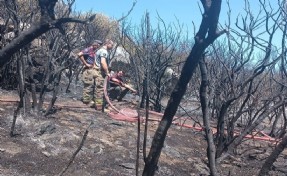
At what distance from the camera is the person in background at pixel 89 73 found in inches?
350

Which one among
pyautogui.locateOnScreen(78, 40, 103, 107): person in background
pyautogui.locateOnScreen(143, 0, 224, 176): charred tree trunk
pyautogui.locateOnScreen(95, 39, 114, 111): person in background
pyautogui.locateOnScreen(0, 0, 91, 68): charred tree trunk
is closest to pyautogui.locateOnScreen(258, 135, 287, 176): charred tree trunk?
pyautogui.locateOnScreen(143, 0, 224, 176): charred tree trunk

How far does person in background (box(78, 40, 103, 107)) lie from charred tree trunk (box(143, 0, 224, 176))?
6551 mm

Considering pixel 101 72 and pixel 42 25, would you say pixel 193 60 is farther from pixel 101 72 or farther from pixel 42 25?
pixel 101 72

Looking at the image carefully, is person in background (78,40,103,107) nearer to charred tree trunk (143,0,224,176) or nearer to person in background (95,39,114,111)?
person in background (95,39,114,111)

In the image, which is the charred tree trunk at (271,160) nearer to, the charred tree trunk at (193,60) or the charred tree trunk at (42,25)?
the charred tree trunk at (193,60)

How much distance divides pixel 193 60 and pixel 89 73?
6769 mm

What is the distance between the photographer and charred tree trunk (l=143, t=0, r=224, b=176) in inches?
86.1

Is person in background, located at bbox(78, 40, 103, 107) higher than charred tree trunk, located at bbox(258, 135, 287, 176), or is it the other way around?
person in background, located at bbox(78, 40, 103, 107)

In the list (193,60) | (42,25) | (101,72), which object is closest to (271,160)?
(193,60)

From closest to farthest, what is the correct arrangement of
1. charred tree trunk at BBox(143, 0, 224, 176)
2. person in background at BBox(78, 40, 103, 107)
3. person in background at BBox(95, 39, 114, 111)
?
charred tree trunk at BBox(143, 0, 224, 176)
person in background at BBox(95, 39, 114, 111)
person in background at BBox(78, 40, 103, 107)

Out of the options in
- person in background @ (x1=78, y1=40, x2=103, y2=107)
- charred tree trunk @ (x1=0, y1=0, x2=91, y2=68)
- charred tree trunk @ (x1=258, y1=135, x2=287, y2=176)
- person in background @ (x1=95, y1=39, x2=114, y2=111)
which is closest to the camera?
charred tree trunk @ (x1=258, y1=135, x2=287, y2=176)

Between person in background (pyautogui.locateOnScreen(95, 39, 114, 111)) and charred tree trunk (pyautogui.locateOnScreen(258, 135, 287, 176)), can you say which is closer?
charred tree trunk (pyautogui.locateOnScreen(258, 135, 287, 176))

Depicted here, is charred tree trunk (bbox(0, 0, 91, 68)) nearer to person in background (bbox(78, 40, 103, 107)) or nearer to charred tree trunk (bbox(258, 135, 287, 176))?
charred tree trunk (bbox(258, 135, 287, 176))

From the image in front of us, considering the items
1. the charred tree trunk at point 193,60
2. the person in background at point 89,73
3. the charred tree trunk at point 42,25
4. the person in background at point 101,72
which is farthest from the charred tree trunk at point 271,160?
the person in background at point 89,73
